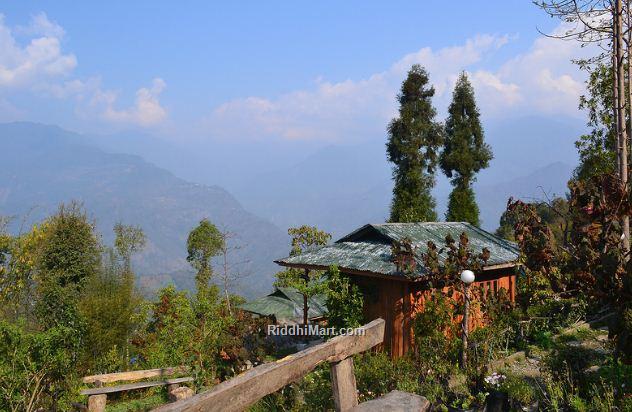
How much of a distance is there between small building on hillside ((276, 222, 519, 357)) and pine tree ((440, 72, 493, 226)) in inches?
667

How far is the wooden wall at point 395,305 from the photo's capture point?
12.7 m

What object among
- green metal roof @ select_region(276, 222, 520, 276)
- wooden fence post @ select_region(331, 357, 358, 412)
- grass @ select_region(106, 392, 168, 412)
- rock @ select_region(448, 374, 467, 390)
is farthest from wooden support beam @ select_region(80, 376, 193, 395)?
wooden fence post @ select_region(331, 357, 358, 412)

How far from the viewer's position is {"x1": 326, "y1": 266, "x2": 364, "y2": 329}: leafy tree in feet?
42.9

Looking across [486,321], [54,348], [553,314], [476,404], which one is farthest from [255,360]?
[553,314]

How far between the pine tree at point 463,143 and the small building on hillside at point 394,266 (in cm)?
1695

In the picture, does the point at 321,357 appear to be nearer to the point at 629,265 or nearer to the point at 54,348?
the point at 629,265

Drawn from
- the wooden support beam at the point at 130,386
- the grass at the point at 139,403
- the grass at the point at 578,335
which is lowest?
the grass at the point at 139,403

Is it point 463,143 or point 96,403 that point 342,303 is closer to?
point 96,403

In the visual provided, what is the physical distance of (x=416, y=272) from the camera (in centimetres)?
1184

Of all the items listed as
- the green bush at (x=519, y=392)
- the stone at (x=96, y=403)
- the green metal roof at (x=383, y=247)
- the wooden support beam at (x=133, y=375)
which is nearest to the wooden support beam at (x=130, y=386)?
the stone at (x=96, y=403)

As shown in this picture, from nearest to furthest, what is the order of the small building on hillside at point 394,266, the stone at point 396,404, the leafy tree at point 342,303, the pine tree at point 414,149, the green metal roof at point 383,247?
the stone at point 396,404
the small building on hillside at point 394,266
the leafy tree at point 342,303
the green metal roof at point 383,247
the pine tree at point 414,149

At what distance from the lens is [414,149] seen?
3078cm

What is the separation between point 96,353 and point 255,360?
8273mm

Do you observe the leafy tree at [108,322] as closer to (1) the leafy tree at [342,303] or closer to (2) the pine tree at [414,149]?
(1) the leafy tree at [342,303]
